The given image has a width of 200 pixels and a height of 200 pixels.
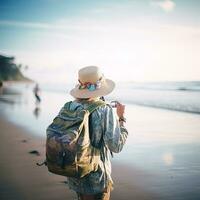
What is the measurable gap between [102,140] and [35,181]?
3590 mm

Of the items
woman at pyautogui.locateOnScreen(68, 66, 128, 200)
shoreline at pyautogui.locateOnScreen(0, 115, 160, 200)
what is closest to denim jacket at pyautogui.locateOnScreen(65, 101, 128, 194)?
woman at pyautogui.locateOnScreen(68, 66, 128, 200)

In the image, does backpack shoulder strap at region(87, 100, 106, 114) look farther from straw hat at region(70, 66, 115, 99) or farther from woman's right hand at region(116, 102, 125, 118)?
woman's right hand at region(116, 102, 125, 118)

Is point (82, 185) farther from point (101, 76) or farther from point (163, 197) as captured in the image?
point (163, 197)

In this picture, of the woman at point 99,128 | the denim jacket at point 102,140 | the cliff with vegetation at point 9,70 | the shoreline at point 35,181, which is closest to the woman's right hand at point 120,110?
the woman at point 99,128

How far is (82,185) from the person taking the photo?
2.92 m

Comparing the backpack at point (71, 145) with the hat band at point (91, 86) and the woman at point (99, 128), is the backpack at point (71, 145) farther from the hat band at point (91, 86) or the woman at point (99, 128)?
the hat band at point (91, 86)

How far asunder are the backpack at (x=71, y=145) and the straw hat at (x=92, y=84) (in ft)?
0.46

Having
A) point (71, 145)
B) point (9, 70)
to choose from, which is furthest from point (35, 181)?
point (9, 70)

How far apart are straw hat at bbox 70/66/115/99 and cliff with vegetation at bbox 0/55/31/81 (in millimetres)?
112934

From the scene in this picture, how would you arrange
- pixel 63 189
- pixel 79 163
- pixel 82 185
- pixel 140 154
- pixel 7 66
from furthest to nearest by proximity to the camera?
pixel 7 66 < pixel 140 154 < pixel 63 189 < pixel 82 185 < pixel 79 163

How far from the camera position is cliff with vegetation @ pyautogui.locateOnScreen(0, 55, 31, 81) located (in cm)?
11532

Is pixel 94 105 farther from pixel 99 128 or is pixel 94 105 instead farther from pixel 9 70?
pixel 9 70

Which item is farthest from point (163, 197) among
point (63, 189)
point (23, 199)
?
point (23, 199)

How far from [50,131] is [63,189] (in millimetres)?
3129
